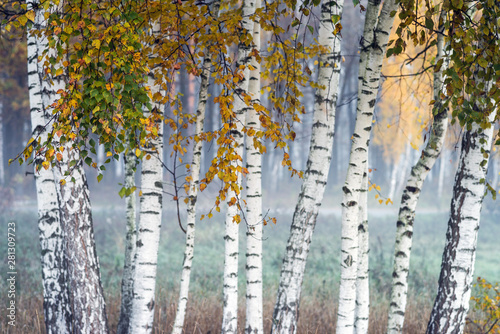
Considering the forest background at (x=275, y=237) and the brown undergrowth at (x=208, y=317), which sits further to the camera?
the forest background at (x=275, y=237)

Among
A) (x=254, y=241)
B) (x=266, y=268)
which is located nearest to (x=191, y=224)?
(x=254, y=241)

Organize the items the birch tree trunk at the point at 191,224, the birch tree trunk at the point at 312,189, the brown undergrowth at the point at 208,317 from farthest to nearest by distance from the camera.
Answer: the brown undergrowth at the point at 208,317 < the birch tree trunk at the point at 191,224 < the birch tree trunk at the point at 312,189

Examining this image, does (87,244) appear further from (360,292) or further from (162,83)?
(360,292)

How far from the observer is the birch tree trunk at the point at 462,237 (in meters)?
5.04

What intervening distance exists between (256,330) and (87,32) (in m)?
3.75

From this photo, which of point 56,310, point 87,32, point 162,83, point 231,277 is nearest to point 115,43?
point 87,32

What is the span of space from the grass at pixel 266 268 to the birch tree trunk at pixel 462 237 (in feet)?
5.65

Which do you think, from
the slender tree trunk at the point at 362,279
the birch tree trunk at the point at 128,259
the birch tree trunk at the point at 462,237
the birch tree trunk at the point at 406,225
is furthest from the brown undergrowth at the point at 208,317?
the birch tree trunk at the point at 462,237

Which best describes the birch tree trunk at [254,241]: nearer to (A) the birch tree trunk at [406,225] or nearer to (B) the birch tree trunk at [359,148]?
(B) the birch tree trunk at [359,148]

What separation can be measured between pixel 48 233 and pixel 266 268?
791 centimetres

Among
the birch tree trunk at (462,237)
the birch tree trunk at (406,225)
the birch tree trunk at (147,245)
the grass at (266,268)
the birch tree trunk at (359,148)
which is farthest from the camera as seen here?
the grass at (266,268)

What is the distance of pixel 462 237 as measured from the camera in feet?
16.7

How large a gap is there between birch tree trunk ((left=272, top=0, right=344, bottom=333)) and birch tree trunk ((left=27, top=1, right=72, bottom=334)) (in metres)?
2.55

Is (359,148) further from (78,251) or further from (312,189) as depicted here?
(78,251)
